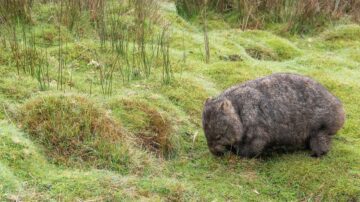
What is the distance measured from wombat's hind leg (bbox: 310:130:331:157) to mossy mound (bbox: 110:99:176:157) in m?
1.33

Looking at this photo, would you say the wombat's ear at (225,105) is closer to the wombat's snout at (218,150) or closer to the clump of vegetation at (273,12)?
the wombat's snout at (218,150)

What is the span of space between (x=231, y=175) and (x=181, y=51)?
3439 mm

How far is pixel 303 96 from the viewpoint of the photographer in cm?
548

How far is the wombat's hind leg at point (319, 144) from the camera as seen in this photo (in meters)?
5.43

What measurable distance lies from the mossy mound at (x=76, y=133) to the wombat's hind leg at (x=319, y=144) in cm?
171

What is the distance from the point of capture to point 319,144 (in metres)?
5.45

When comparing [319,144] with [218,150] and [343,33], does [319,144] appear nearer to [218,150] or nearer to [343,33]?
[218,150]

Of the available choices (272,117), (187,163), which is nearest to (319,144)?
(272,117)

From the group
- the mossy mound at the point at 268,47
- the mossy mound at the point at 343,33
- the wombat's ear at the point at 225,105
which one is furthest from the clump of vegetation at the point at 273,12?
the wombat's ear at the point at 225,105

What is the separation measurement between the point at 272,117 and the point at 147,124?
1207 mm

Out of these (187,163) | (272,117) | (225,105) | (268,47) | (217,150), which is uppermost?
(225,105)

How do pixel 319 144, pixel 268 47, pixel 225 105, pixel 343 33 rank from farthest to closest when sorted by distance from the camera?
pixel 343 33, pixel 268 47, pixel 319 144, pixel 225 105

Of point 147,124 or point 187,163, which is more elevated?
point 147,124

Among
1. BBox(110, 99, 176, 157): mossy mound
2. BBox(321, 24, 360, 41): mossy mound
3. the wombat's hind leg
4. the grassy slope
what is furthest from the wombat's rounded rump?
BBox(321, 24, 360, 41): mossy mound
